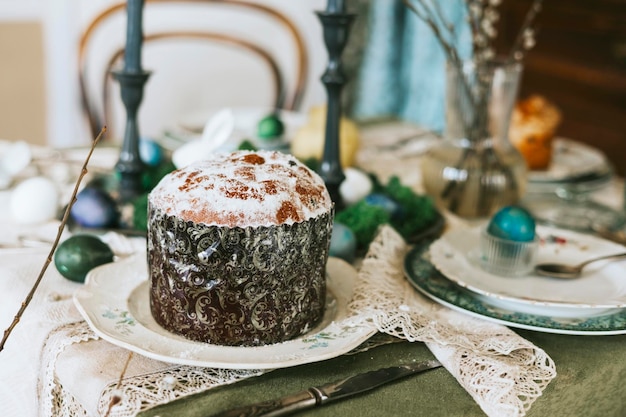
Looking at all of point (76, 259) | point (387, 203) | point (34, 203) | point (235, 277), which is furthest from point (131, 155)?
point (235, 277)

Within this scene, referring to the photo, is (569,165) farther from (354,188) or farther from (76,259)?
(76,259)

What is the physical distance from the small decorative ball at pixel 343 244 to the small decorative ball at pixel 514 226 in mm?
191

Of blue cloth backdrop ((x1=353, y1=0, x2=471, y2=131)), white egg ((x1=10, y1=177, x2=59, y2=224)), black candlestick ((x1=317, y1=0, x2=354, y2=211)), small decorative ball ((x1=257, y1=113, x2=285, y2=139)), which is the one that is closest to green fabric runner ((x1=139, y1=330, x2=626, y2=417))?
black candlestick ((x1=317, y1=0, x2=354, y2=211))

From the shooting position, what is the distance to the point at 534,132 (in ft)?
4.98

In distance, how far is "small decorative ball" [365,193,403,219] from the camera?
1.12 metres

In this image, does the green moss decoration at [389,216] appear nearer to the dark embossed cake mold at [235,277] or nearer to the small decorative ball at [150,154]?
the dark embossed cake mold at [235,277]

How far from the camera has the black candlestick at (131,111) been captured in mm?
1156

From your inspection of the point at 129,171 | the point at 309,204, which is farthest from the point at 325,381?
the point at 129,171

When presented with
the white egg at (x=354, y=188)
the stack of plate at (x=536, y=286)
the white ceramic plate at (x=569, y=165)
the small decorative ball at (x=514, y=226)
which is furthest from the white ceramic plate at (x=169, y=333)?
the white ceramic plate at (x=569, y=165)

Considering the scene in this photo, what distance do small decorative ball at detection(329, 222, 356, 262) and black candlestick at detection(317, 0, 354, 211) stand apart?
143mm

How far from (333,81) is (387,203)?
207 millimetres

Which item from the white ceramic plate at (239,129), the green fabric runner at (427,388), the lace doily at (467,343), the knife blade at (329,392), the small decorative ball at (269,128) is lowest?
the green fabric runner at (427,388)

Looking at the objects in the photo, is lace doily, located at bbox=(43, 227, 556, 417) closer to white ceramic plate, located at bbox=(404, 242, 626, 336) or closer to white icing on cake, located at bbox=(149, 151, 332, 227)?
white ceramic plate, located at bbox=(404, 242, 626, 336)

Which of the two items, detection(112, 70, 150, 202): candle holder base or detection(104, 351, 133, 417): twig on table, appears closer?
detection(104, 351, 133, 417): twig on table
